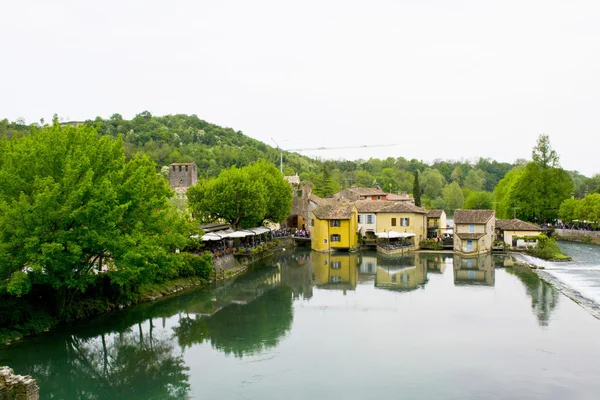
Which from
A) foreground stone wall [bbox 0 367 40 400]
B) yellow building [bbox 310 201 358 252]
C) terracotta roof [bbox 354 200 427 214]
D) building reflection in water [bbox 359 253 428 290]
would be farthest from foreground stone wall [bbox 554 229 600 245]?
foreground stone wall [bbox 0 367 40 400]

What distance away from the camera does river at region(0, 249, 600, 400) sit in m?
16.1

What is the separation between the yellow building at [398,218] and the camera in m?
52.9

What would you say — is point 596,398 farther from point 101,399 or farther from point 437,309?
point 101,399

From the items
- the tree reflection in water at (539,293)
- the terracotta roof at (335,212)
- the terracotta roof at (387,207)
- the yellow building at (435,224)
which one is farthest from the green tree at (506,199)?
the tree reflection in water at (539,293)

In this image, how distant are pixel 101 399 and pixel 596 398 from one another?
50.3 feet

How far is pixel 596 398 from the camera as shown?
49.5 ft

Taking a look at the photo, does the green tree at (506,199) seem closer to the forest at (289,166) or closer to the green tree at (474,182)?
the forest at (289,166)

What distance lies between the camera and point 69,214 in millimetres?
20391

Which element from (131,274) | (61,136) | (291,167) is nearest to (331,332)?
(131,274)

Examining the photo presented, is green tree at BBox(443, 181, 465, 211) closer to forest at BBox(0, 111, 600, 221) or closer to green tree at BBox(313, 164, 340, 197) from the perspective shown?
forest at BBox(0, 111, 600, 221)

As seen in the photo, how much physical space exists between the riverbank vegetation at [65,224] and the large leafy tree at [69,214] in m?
0.04

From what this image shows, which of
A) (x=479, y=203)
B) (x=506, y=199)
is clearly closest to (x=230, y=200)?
(x=506, y=199)

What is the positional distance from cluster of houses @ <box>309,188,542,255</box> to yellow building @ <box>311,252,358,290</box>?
2.81m

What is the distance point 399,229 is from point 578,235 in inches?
986
